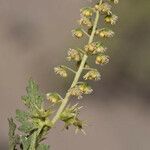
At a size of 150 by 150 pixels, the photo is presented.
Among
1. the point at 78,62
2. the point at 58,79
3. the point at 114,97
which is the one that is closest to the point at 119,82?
the point at 114,97

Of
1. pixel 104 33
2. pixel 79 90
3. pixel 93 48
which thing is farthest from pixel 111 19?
pixel 79 90

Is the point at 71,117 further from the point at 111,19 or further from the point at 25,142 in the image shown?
the point at 111,19

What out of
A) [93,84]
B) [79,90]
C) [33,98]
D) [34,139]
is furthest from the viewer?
[93,84]

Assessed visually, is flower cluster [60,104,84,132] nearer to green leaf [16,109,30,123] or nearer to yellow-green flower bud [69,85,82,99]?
yellow-green flower bud [69,85,82,99]

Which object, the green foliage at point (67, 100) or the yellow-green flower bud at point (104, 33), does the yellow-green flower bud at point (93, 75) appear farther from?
the yellow-green flower bud at point (104, 33)

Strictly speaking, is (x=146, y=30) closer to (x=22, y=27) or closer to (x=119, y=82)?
(x=119, y=82)

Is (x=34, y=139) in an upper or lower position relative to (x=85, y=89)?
lower
